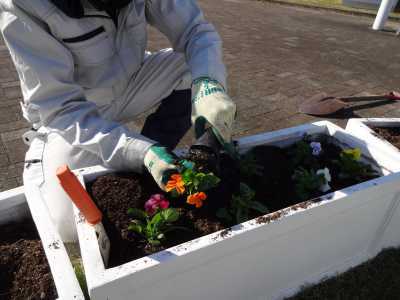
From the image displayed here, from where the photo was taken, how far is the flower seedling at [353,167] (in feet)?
5.58

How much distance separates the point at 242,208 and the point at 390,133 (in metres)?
1.26

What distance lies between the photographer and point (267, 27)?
6930mm

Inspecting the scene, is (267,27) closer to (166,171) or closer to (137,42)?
(137,42)

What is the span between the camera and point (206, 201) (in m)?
1.47

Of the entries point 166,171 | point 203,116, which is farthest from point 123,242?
point 203,116

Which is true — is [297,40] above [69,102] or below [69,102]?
below

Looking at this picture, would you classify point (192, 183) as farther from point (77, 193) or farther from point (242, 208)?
point (77, 193)

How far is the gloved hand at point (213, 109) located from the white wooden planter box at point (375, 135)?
79 cm

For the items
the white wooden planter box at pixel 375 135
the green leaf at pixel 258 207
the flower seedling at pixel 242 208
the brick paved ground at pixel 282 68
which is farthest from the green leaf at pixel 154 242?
the brick paved ground at pixel 282 68

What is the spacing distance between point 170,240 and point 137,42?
3.59ft

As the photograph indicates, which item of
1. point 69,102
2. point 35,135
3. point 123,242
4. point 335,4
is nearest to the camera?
point 123,242

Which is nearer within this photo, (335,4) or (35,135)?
(35,135)

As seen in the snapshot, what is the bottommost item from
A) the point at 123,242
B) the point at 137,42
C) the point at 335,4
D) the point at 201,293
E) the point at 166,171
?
the point at 335,4

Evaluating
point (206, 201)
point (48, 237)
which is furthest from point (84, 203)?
point (206, 201)
